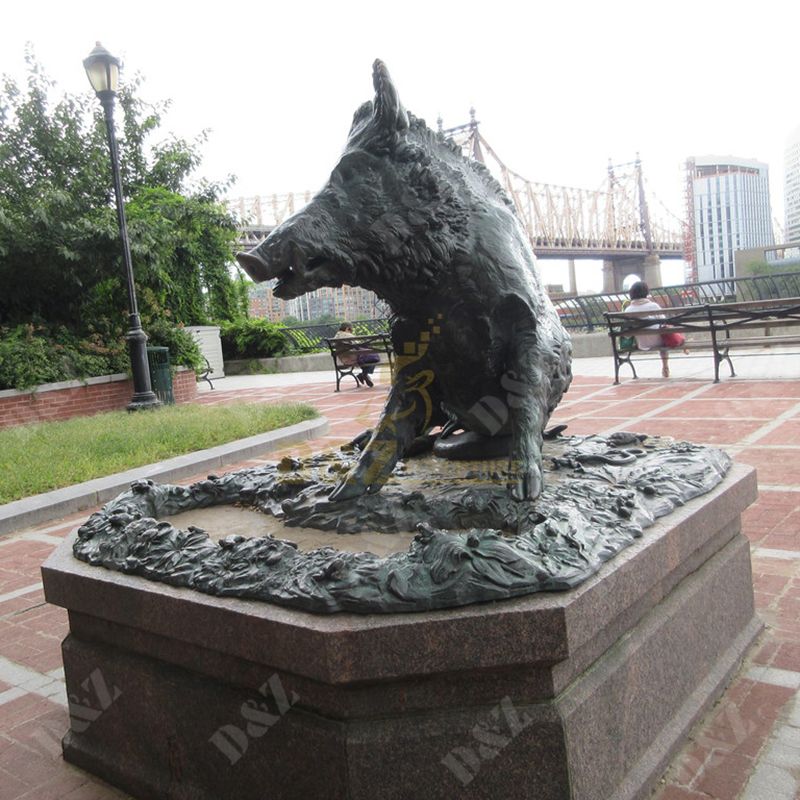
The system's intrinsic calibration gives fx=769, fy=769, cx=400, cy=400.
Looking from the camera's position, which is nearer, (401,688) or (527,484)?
(401,688)

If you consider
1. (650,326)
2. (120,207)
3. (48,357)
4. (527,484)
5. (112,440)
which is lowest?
(112,440)

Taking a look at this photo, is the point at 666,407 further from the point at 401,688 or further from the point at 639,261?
the point at 639,261

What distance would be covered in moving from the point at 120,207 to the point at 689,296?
12.5 m

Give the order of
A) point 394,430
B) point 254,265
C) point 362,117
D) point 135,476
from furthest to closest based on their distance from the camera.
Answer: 1. point 135,476
2. point 394,430
3. point 362,117
4. point 254,265

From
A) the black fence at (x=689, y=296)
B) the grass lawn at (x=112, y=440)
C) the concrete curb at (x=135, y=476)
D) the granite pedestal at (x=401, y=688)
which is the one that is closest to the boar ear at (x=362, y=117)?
the granite pedestal at (x=401, y=688)

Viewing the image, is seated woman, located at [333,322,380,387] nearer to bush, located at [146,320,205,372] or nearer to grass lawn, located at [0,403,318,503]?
bush, located at [146,320,205,372]

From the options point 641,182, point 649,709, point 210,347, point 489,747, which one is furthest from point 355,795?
point 641,182

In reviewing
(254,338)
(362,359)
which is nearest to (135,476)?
(362,359)

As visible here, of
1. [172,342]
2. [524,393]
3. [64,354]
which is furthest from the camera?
[172,342]

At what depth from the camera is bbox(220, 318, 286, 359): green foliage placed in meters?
22.2

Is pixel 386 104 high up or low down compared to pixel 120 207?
down

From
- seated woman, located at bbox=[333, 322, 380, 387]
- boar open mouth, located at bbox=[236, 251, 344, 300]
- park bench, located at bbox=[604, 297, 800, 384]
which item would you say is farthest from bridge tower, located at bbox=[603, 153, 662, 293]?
boar open mouth, located at bbox=[236, 251, 344, 300]

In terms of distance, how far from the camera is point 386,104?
7.30 feet

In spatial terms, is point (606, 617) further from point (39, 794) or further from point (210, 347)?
point (210, 347)
